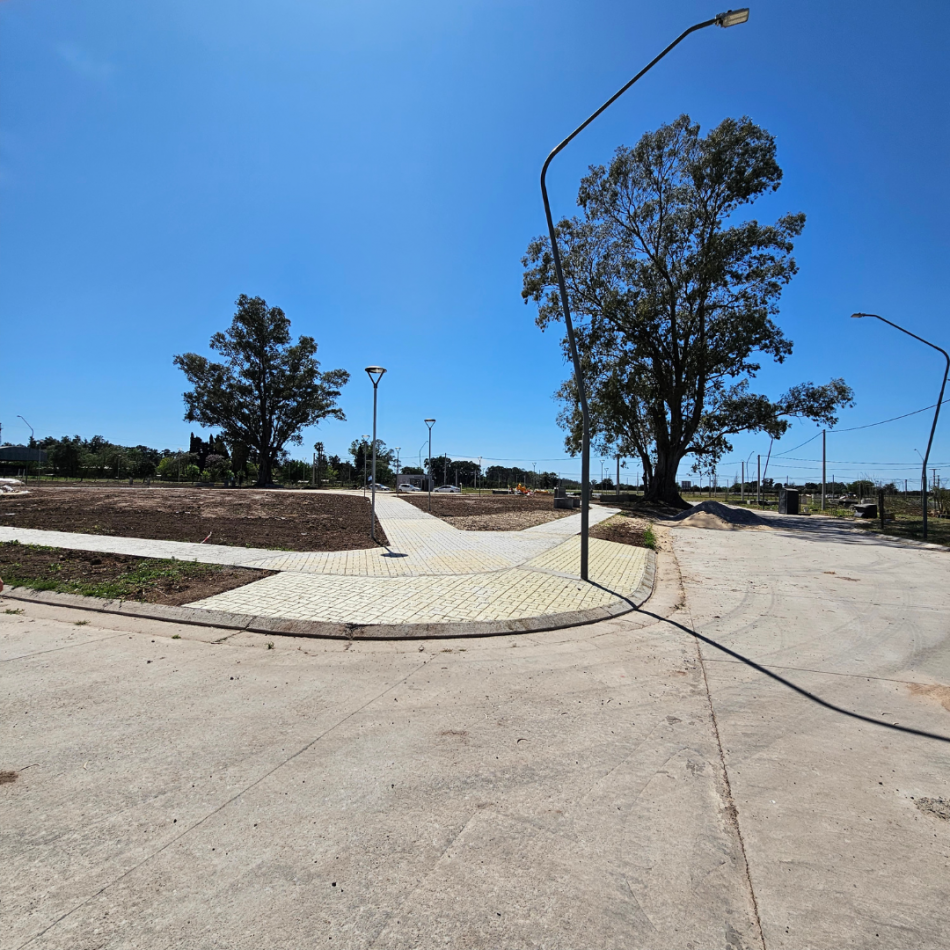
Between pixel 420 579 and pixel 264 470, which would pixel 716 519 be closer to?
pixel 420 579

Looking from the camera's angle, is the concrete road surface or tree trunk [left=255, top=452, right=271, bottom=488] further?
tree trunk [left=255, top=452, right=271, bottom=488]

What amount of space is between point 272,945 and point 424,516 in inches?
709

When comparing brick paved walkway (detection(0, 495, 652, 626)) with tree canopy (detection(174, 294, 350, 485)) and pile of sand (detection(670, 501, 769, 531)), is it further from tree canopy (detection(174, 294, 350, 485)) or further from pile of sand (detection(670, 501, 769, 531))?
tree canopy (detection(174, 294, 350, 485))

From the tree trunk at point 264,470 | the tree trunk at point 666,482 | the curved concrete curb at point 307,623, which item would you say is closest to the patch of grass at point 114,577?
the curved concrete curb at point 307,623

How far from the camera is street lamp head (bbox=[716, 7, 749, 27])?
5.73m

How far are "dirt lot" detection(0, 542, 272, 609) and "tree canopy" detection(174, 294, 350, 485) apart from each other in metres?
46.2

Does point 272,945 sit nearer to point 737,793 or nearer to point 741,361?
point 737,793

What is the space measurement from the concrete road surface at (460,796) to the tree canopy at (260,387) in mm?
52172

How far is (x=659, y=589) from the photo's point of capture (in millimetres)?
8117

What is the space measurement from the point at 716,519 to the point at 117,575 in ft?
71.1

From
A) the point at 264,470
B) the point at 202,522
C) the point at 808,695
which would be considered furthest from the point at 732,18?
the point at 264,470

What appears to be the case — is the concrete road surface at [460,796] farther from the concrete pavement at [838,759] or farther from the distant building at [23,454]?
the distant building at [23,454]

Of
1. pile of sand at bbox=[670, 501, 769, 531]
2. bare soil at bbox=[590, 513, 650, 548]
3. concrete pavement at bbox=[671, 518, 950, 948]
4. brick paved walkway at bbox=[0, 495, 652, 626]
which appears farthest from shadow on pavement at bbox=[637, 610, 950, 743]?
pile of sand at bbox=[670, 501, 769, 531]

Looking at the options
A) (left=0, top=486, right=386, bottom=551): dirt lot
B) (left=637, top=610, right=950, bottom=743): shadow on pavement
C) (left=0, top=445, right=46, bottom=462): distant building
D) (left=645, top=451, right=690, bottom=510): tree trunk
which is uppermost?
(left=0, top=445, right=46, bottom=462): distant building
